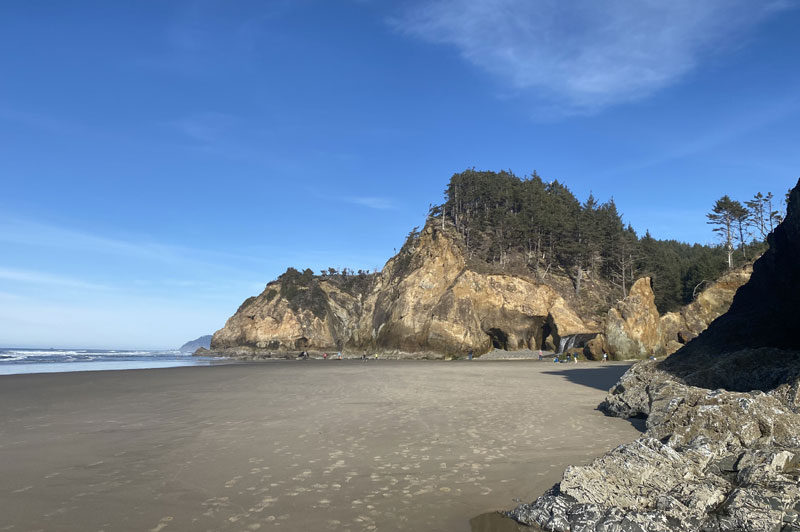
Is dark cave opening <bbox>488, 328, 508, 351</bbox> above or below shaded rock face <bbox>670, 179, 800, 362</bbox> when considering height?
below

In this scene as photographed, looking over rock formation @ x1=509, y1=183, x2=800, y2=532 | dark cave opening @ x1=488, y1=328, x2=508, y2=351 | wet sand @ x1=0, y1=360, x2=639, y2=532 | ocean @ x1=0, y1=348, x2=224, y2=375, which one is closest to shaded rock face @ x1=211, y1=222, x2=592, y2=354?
dark cave opening @ x1=488, y1=328, x2=508, y2=351

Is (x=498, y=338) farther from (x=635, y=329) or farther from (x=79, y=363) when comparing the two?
(x=79, y=363)

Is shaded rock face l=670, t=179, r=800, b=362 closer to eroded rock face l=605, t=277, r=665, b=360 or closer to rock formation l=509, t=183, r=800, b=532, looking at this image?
rock formation l=509, t=183, r=800, b=532

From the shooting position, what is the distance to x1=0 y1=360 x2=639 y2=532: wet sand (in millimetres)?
5051

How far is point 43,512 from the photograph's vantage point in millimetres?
5137

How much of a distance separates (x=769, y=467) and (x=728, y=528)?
1.42m

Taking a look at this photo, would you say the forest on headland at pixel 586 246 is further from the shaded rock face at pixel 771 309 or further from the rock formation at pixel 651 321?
the shaded rock face at pixel 771 309

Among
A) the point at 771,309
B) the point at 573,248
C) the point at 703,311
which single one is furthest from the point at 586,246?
the point at 771,309

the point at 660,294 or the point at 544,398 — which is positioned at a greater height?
the point at 660,294

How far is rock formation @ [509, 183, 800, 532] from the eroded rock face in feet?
95.1

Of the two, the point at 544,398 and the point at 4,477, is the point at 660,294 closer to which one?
the point at 544,398

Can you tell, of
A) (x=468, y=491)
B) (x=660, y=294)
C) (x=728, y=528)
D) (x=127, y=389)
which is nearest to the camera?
(x=728, y=528)

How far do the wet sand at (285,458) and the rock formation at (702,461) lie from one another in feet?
3.27

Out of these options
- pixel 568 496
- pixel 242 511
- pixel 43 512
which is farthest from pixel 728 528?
pixel 43 512
